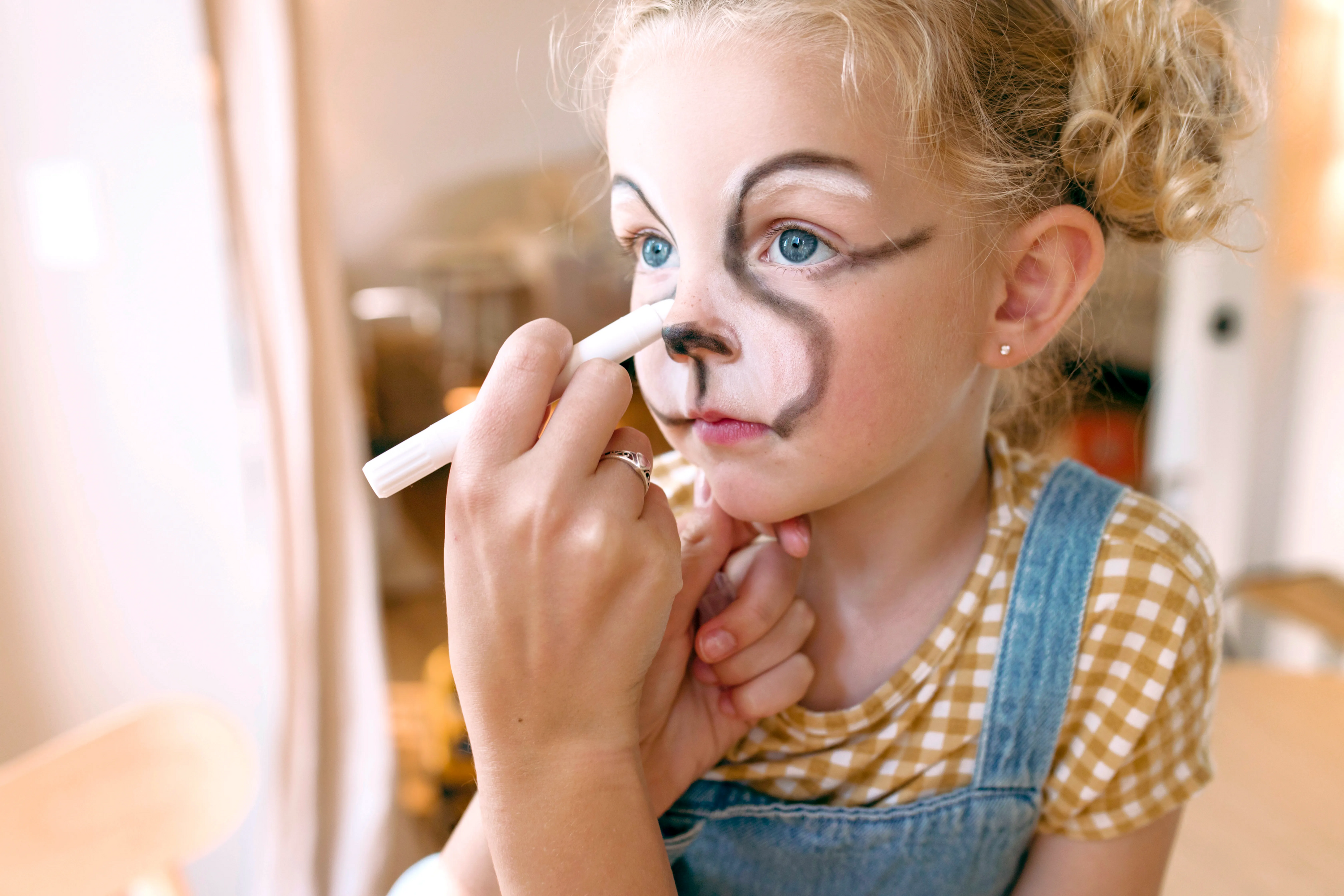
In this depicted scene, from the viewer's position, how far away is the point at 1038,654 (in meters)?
0.61

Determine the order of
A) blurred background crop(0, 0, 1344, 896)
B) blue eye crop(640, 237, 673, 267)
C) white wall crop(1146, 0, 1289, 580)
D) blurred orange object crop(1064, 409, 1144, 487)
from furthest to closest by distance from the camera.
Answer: blurred orange object crop(1064, 409, 1144, 487) → white wall crop(1146, 0, 1289, 580) → blurred background crop(0, 0, 1344, 896) → blue eye crop(640, 237, 673, 267)

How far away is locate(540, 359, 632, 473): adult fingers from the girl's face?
0.05m

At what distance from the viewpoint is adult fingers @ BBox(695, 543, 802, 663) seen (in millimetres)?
595

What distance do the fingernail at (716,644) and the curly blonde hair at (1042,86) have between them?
11.9 inches

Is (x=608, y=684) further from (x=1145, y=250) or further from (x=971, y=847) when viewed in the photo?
(x=1145, y=250)

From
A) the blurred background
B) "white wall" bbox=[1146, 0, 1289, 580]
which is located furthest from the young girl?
"white wall" bbox=[1146, 0, 1289, 580]

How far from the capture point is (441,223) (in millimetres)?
1760

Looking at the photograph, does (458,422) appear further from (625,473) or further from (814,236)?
(814,236)

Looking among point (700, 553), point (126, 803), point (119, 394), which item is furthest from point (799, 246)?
point (119, 394)

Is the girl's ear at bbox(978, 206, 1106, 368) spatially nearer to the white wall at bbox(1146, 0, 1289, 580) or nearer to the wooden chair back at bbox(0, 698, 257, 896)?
the wooden chair back at bbox(0, 698, 257, 896)

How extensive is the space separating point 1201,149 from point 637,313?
0.36 metres

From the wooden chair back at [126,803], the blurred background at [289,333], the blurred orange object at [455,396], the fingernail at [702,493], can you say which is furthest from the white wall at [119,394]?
the fingernail at [702,493]

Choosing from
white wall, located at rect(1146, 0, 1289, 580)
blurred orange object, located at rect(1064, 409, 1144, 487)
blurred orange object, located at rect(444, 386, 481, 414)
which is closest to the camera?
blurred orange object, located at rect(444, 386, 481, 414)

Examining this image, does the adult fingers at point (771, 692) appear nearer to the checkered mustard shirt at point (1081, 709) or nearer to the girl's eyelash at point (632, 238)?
the checkered mustard shirt at point (1081, 709)
